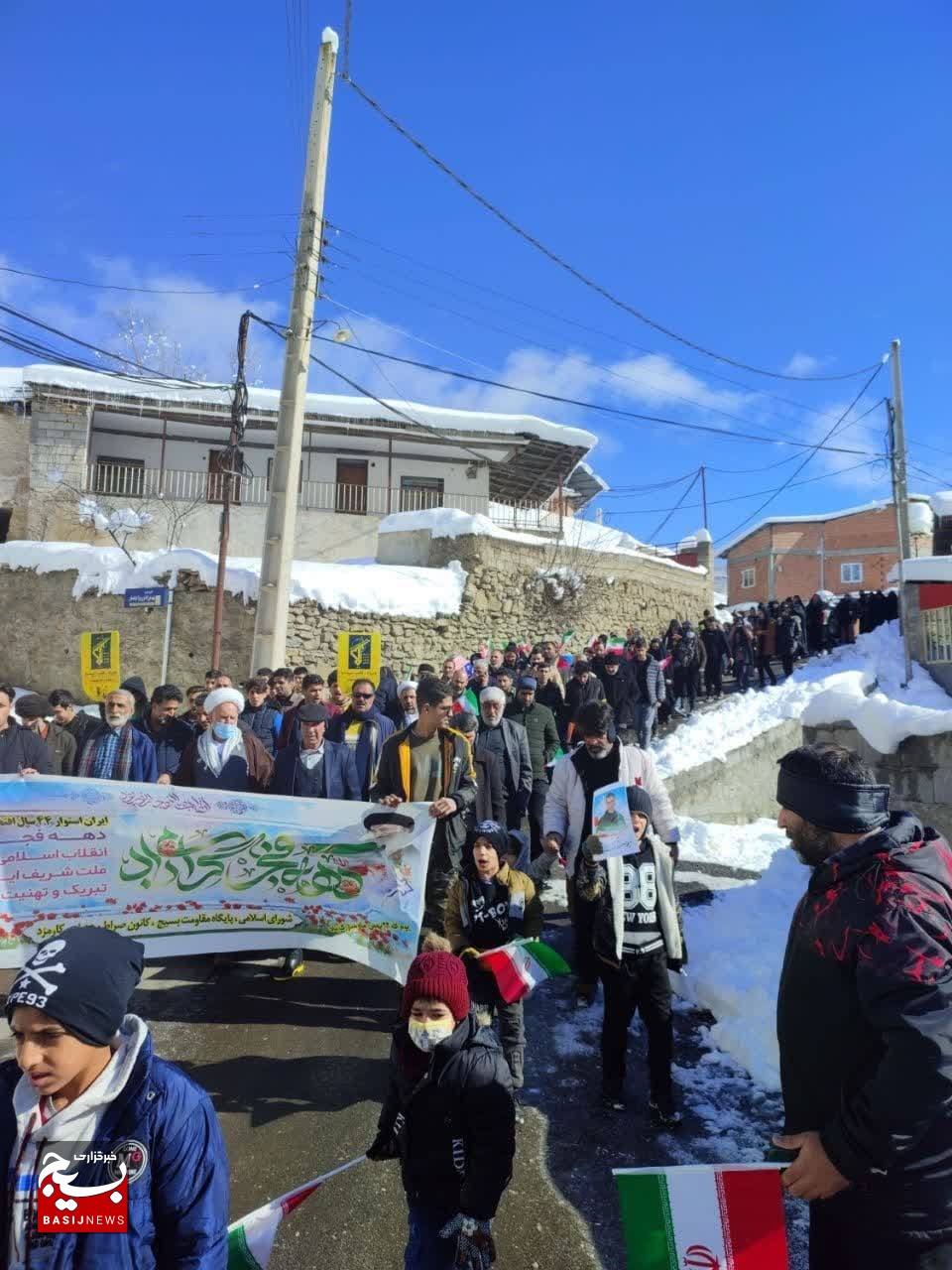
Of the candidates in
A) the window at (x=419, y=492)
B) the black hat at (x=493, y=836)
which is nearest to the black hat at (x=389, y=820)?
the black hat at (x=493, y=836)

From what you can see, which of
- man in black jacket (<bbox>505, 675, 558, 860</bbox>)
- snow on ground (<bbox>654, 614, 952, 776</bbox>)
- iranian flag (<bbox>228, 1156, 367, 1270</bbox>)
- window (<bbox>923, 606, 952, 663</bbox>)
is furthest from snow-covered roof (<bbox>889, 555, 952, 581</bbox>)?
iranian flag (<bbox>228, 1156, 367, 1270</bbox>)

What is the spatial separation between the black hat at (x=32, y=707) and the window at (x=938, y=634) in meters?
13.5

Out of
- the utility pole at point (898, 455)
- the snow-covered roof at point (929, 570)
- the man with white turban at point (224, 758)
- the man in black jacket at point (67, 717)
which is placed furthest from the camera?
the utility pole at point (898, 455)

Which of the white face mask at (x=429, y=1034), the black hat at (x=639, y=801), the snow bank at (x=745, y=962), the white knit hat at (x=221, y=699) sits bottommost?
the snow bank at (x=745, y=962)

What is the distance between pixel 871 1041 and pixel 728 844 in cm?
749

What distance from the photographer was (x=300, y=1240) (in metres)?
2.78

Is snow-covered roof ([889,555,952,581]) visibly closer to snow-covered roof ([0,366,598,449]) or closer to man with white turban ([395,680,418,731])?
man with white turban ([395,680,418,731])

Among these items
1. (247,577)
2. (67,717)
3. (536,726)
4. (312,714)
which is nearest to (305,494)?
(247,577)

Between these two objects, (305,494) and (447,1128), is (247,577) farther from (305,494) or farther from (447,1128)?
(447,1128)

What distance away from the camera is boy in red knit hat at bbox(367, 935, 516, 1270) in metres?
2.21

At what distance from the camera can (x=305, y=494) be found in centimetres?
2414

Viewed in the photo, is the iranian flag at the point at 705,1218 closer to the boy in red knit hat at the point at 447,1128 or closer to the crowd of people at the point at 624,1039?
the crowd of people at the point at 624,1039

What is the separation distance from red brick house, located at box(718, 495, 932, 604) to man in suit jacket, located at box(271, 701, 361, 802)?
33.0 meters

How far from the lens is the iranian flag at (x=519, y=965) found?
3426 millimetres
